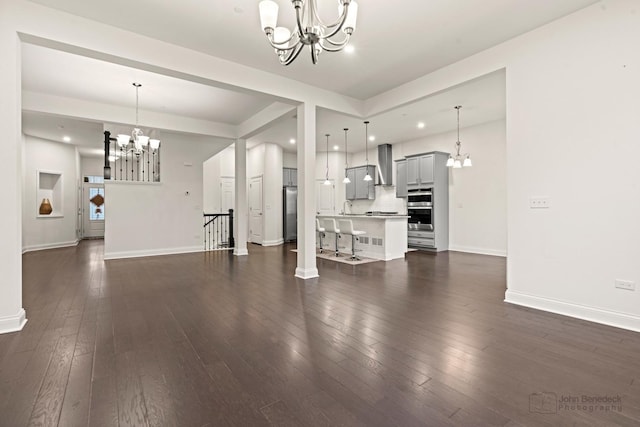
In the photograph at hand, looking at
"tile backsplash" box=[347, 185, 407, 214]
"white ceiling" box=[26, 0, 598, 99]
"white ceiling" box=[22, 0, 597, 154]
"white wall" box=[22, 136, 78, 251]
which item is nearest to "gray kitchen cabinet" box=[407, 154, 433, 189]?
"tile backsplash" box=[347, 185, 407, 214]

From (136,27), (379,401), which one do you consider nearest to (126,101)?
(136,27)

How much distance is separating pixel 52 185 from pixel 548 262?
1233 cm

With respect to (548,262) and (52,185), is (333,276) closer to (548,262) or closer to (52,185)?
(548,262)

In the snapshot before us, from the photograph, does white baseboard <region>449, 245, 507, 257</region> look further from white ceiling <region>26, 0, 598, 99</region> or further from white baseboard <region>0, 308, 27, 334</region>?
white baseboard <region>0, 308, 27, 334</region>

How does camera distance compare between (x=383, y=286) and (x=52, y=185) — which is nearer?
(x=383, y=286)

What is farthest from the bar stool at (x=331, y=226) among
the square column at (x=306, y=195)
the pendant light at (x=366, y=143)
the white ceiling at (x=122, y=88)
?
the white ceiling at (x=122, y=88)

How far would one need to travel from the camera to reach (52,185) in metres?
8.97

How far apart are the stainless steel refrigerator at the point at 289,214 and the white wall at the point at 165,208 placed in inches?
107

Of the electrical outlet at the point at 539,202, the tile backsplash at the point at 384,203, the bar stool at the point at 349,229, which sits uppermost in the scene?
the tile backsplash at the point at 384,203

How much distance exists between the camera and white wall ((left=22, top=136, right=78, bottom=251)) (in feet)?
26.1

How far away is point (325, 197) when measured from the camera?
10812 mm

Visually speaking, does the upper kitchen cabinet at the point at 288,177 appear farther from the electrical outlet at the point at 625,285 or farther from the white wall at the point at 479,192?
the electrical outlet at the point at 625,285

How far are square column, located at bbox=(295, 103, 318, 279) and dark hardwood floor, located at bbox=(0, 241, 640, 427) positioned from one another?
31.5 inches

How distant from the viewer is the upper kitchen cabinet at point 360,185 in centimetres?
958
